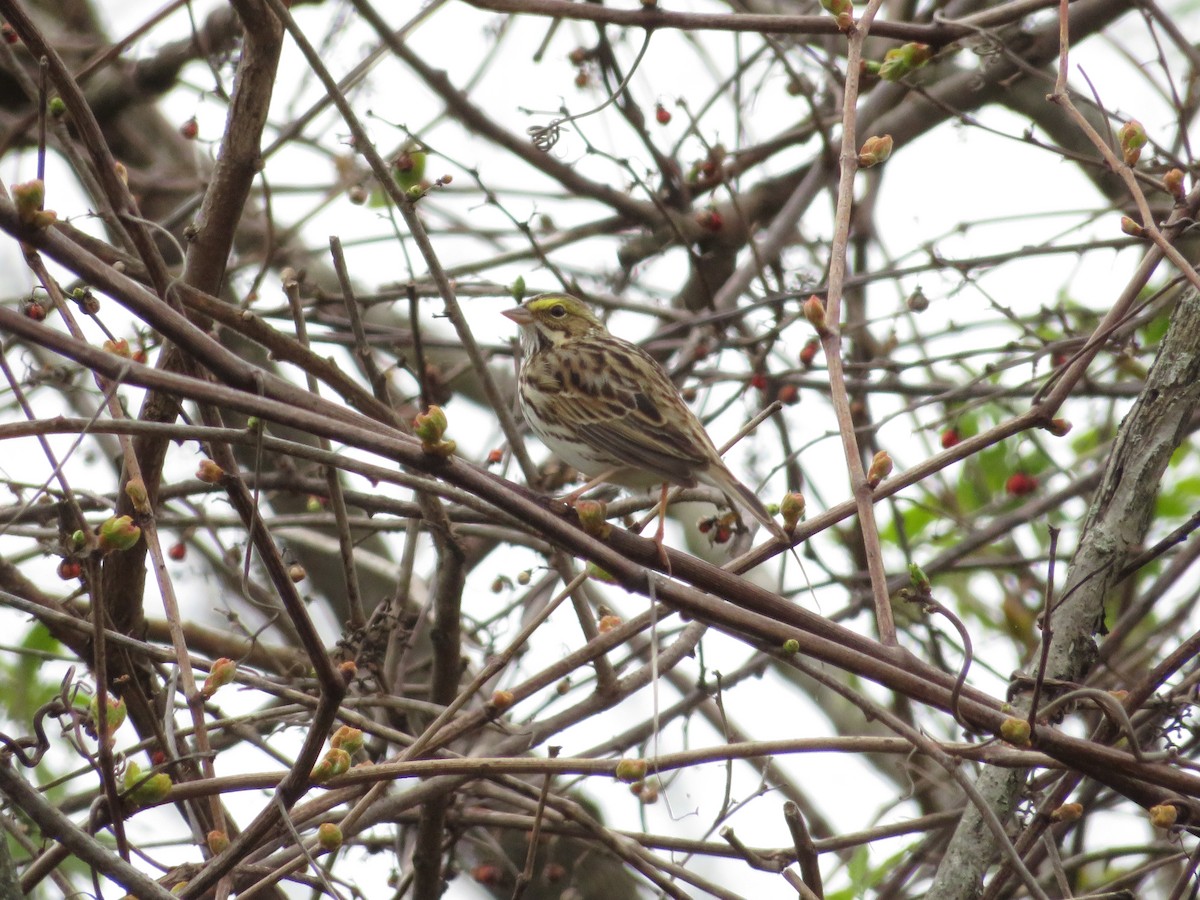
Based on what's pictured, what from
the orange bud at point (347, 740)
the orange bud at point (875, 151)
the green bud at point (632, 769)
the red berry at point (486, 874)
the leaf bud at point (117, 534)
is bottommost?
the green bud at point (632, 769)

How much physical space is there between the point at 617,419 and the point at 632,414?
0.06 m

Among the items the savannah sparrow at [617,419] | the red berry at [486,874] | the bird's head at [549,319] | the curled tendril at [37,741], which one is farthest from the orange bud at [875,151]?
the red berry at [486,874]

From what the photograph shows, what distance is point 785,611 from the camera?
285 centimetres

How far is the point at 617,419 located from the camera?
14.6 ft

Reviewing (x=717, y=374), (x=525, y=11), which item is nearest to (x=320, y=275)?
(x=717, y=374)

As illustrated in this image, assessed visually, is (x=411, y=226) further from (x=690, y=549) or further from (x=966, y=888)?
(x=690, y=549)

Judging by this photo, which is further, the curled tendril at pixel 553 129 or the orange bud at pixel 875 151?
the curled tendril at pixel 553 129

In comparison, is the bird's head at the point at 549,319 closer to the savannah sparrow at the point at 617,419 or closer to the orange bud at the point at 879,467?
the savannah sparrow at the point at 617,419

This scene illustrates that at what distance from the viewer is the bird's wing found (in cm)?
412

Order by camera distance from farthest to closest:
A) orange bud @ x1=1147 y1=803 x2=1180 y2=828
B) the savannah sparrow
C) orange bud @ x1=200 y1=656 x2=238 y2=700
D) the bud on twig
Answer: the savannah sparrow < the bud on twig < orange bud @ x1=200 y1=656 x2=238 y2=700 < orange bud @ x1=1147 y1=803 x2=1180 y2=828

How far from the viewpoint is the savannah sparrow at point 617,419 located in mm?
4098

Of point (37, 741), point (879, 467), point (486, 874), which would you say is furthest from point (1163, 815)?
point (486, 874)

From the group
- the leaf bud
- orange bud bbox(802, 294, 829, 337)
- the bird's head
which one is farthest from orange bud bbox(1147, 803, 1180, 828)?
the bird's head

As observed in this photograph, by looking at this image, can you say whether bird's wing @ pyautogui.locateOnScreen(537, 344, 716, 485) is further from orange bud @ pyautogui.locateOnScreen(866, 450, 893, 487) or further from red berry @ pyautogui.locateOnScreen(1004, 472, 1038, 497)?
red berry @ pyautogui.locateOnScreen(1004, 472, 1038, 497)
